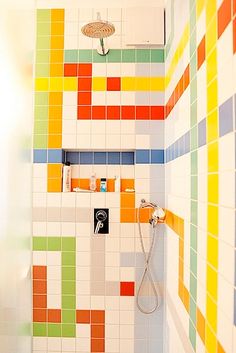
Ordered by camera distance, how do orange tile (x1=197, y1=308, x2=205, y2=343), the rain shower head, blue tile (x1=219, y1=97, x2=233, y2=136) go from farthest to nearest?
the rain shower head → orange tile (x1=197, y1=308, x2=205, y2=343) → blue tile (x1=219, y1=97, x2=233, y2=136)

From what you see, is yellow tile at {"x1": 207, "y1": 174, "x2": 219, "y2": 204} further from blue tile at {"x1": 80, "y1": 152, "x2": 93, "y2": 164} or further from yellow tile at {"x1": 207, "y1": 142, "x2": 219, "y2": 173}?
blue tile at {"x1": 80, "y1": 152, "x2": 93, "y2": 164}

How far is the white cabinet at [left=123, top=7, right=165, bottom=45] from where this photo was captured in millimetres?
2096

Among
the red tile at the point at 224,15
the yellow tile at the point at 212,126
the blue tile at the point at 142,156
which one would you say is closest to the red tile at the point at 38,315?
the blue tile at the point at 142,156

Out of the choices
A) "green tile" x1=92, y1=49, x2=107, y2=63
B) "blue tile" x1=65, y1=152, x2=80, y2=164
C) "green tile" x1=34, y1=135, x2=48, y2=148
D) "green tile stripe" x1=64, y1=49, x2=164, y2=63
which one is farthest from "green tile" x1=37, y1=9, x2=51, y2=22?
"blue tile" x1=65, y1=152, x2=80, y2=164

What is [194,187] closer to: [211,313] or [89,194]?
[211,313]

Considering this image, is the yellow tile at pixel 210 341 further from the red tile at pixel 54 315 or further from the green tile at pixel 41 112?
the green tile at pixel 41 112

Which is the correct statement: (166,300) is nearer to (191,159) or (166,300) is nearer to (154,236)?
(154,236)

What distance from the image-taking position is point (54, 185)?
7.04 ft

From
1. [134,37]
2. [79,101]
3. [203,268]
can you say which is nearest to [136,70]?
[134,37]

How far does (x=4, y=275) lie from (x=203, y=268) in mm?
859

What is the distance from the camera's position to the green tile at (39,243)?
6.99ft

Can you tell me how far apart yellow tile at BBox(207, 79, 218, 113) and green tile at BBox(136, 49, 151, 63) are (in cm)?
109

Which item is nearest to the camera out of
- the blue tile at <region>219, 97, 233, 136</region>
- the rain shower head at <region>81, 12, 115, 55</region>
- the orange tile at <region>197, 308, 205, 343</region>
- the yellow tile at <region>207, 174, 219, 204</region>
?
the blue tile at <region>219, 97, 233, 136</region>

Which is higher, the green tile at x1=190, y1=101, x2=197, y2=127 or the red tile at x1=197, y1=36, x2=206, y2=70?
the red tile at x1=197, y1=36, x2=206, y2=70
